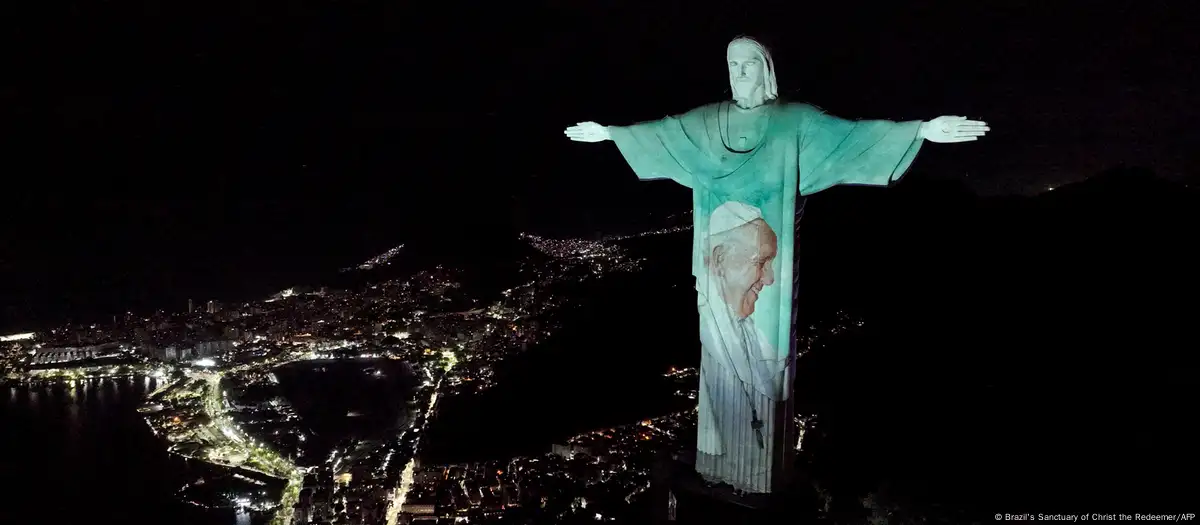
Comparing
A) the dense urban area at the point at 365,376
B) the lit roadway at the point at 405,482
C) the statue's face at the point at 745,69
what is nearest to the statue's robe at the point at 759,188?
the statue's face at the point at 745,69

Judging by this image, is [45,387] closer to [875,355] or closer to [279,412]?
[279,412]

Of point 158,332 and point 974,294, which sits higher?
point 974,294

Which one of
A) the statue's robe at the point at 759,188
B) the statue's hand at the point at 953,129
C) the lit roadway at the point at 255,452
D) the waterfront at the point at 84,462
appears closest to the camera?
the statue's hand at the point at 953,129

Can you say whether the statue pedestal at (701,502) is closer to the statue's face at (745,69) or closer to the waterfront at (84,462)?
the statue's face at (745,69)

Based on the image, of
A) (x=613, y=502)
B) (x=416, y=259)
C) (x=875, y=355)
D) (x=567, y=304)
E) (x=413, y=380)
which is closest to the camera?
(x=613, y=502)

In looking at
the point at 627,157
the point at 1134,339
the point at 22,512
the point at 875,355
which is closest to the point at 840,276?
the point at 875,355

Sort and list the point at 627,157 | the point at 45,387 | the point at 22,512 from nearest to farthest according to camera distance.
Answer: the point at 627,157
the point at 22,512
the point at 45,387

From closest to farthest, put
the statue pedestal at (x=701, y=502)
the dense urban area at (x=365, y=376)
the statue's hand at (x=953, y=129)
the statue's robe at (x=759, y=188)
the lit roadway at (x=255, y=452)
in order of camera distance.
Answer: the statue's hand at (x=953, y=129) → the statue's robe at (x=759, y=188) → the statue pedestal at (x=701, y=502) → the dense urban area at (x=365, y=376) → the lit roadway at (x=255, y=452)
